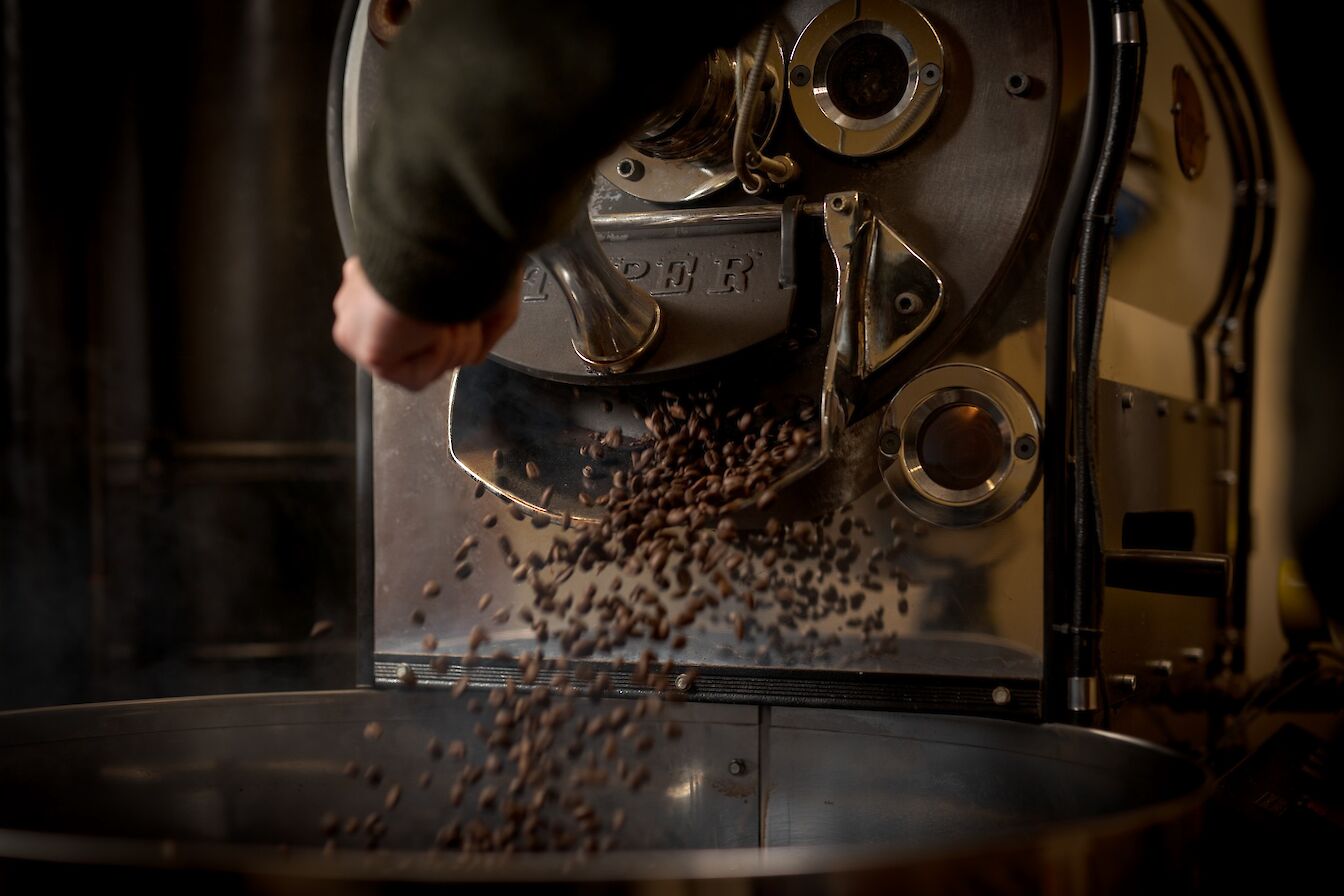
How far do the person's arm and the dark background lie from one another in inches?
61.9

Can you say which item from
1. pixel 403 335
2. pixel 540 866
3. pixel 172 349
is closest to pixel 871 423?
pixel 403 335

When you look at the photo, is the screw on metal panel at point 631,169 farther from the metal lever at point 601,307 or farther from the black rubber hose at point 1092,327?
the black rubber hose at point 1092,327

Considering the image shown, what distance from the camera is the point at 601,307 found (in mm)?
956

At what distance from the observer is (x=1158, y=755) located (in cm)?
75

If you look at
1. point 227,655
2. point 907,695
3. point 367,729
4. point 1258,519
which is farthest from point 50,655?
point 1258,519

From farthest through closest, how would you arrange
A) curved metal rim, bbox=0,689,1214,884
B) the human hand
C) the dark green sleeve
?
1. the human hand
2. the dark green sleeve
3. curved metal rim, bbox=0,689,1214,884

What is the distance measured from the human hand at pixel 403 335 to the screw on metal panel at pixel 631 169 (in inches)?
10.4

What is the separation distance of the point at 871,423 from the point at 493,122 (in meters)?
0.43

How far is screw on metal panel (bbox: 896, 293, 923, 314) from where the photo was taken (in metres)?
0.95

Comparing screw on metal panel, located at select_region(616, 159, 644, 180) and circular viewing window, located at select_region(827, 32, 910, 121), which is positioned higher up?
circular viewing window, located at select_region(827, 32, 910, 121)

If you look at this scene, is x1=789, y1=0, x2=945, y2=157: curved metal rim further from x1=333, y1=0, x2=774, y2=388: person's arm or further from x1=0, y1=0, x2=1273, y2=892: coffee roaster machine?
x1=333, y1=0, x2=774, y2=388: person's arm

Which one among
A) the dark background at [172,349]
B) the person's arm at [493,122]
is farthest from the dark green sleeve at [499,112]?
the dark background at [172,349]

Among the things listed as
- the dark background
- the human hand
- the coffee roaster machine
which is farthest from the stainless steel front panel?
the dark background

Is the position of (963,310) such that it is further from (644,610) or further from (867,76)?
(644,610)
